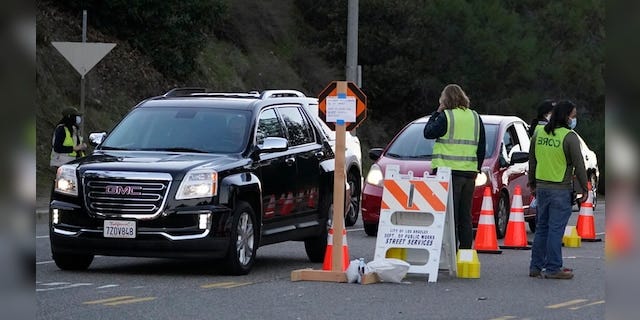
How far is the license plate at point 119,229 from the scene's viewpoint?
11.3m

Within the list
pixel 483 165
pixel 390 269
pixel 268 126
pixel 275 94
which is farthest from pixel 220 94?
pixel 483 165

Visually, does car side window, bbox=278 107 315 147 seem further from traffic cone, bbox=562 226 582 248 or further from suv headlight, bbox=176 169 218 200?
traffic cone, bbox=562 226 582 248

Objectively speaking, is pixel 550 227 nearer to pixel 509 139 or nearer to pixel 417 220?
pixel 417 220

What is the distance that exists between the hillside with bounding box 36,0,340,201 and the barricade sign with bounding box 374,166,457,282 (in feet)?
41.9

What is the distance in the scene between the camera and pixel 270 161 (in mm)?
12719

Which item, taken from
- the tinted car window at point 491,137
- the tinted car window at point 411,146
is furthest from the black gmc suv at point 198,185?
the tinted car window at point 491,137

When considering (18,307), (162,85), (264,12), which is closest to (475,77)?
(264,12)

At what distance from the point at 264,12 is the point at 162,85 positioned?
12994 mm

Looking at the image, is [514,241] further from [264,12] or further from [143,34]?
[264,12]

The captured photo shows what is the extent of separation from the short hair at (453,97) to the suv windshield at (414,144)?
499 cm

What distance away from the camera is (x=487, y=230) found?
15.2m

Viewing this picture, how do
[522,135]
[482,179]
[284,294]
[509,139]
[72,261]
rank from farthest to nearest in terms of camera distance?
[522,135] < [509,139] < [482,179] < [72,261] < [284,294]

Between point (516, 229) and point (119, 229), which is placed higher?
point (119, 229)

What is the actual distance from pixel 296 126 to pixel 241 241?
2514 mm
